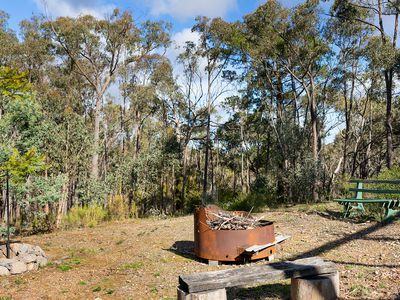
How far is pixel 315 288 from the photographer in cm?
355

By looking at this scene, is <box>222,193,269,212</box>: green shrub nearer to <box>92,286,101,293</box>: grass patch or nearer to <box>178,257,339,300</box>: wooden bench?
<box>92,286,101,293</box>: grass patch

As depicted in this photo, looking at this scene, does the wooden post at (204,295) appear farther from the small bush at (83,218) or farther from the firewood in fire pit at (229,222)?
the small bush at (83,218)

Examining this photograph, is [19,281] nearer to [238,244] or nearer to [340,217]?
[238,244]

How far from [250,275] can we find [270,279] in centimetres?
22

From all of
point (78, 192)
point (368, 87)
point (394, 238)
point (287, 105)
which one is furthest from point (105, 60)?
point (394, 238)

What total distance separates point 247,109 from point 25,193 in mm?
16313

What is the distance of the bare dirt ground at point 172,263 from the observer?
14.4 ft

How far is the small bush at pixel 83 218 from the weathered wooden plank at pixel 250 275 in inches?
383

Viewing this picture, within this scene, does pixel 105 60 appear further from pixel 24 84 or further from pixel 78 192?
Result: pixel 24 84

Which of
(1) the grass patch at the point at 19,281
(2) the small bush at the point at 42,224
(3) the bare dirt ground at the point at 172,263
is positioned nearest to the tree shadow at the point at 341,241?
(3) the bare dirt ground at the point at 172,263

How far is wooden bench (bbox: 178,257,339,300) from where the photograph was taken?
329 cm

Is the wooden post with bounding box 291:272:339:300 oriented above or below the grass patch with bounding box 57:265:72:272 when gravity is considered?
above

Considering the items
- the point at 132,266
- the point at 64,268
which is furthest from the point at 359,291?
the point at 64,268

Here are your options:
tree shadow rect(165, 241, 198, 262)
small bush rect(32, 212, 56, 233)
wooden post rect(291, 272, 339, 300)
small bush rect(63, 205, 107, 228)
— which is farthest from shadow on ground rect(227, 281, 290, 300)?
small bush rect(32, 212, 56, 233)
